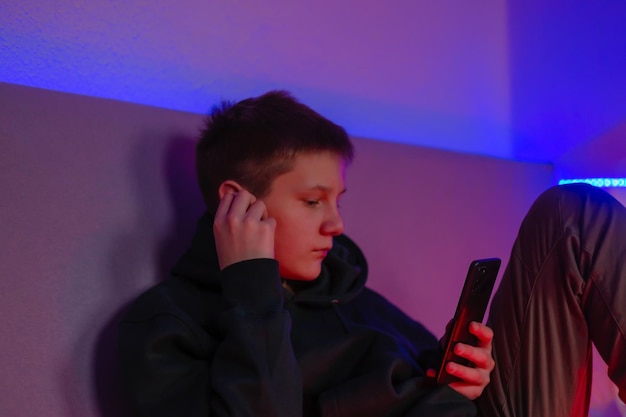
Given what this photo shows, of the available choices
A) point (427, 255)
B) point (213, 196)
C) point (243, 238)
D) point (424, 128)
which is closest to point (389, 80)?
point (424, 128)

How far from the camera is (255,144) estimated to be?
92 centimetres

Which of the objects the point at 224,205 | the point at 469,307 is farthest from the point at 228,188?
the point at 469,307

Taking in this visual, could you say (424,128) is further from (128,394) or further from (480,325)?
(128,394)

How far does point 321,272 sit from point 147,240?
276 mm

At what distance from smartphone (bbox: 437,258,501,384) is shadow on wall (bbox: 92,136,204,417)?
15.7 inches

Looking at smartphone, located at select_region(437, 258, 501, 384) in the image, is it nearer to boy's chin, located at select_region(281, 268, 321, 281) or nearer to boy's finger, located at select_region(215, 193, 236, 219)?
boy's chin, located at select_region(281, 268, 321, 281)

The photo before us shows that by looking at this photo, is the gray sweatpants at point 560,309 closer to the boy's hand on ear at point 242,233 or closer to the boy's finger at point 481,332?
the boy's finger at point 481,332

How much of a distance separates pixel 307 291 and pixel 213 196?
0.20 meters

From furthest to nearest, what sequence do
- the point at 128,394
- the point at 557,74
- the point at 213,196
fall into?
the point at 557,74, the point at 213,196, the point at 128,394

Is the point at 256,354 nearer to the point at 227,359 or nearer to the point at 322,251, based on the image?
the point at 227,359

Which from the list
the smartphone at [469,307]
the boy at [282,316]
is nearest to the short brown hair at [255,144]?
the boy at [282,316]

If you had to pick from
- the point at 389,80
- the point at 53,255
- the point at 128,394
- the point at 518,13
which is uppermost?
the point at 518,13

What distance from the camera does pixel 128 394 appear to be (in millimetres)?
756

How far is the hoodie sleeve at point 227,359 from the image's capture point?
68 centimetres
